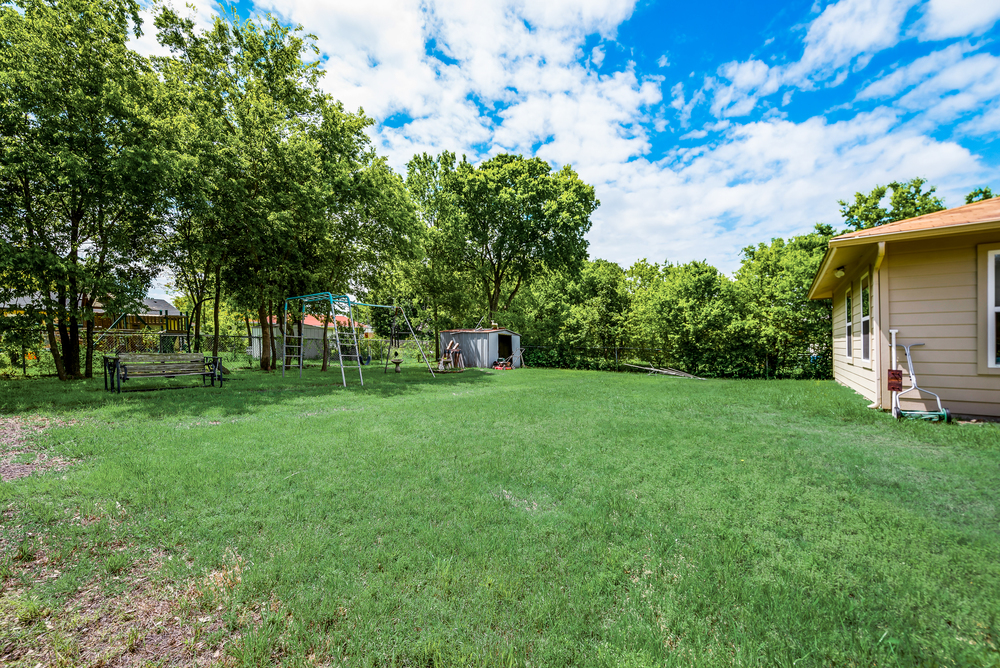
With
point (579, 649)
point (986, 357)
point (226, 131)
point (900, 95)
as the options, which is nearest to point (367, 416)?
point (579, 649)

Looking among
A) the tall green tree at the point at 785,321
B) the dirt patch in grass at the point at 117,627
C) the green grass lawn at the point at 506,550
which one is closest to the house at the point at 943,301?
the green grass lawn at the point at 506,550

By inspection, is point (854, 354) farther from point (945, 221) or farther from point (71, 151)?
point (71, 151)

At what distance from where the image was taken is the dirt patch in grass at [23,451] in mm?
3706

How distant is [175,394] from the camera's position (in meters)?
8.48

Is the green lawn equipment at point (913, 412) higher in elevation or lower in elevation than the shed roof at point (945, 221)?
lower

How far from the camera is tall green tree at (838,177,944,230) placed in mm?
18016

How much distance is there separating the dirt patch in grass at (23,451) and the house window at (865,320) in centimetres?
1214

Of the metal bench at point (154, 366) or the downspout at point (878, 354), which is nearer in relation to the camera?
the downspout at point (878, 354)

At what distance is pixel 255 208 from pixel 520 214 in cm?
1390

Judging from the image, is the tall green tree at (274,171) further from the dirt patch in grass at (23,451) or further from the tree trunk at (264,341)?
the dirt patch in grass at (23,451)

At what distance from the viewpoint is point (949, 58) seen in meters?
8.28

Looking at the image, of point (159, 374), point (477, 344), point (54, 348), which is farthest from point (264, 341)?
point (477, 344)

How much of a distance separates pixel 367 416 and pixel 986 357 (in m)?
9.59

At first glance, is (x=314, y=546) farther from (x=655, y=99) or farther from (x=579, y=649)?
(x=655, y=99)
